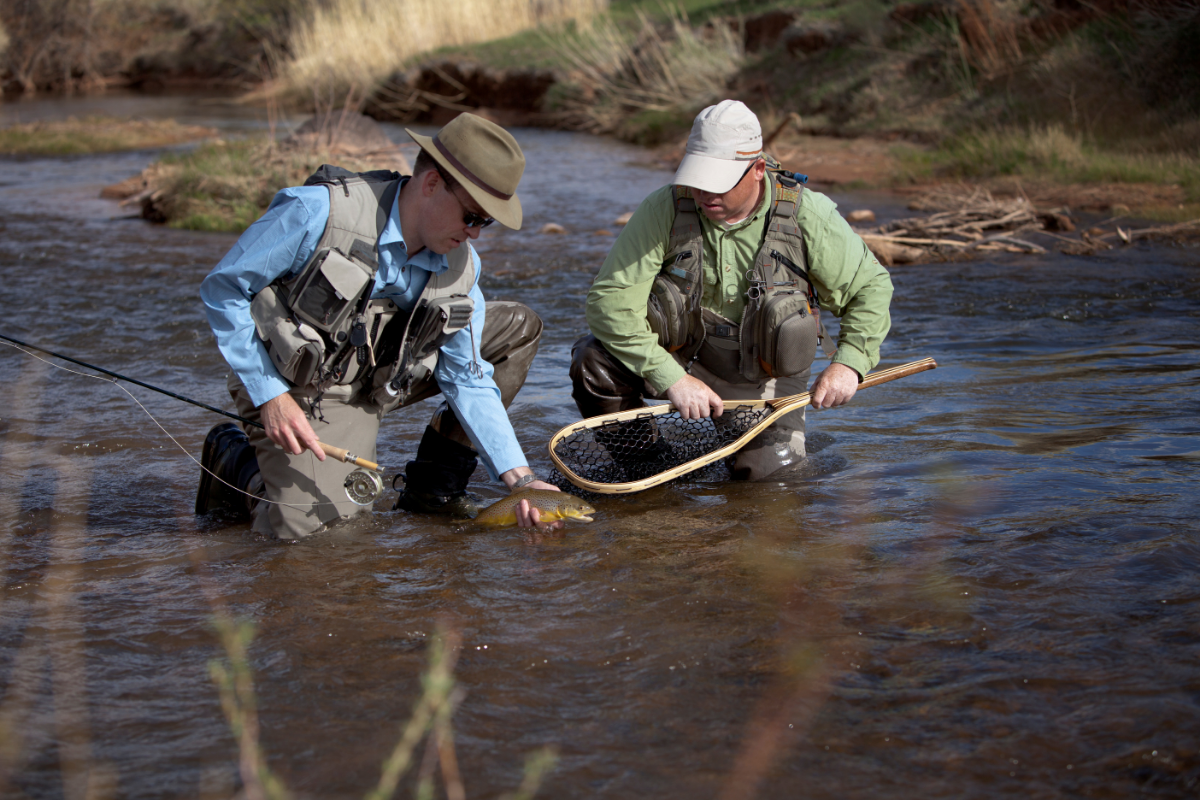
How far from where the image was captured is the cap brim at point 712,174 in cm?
400

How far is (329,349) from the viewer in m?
3.87

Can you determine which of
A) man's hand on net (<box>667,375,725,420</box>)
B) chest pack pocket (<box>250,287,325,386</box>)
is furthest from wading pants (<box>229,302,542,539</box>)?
man's hand on net (<box>667,375,725,420</box>)

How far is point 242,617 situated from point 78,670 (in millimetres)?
490

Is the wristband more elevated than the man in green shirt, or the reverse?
the man in green shirt

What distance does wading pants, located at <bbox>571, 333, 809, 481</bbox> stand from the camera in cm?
454

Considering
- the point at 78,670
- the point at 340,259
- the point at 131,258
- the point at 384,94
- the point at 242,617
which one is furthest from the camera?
the point at 384,94

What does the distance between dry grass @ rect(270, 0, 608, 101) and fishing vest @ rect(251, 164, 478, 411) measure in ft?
70.6

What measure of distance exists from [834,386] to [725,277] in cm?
63

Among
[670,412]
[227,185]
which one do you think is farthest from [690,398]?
[227,185]

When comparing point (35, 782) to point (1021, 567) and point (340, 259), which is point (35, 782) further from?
point (1021, 567)

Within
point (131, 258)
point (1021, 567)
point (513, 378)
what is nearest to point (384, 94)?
point (131, 258)

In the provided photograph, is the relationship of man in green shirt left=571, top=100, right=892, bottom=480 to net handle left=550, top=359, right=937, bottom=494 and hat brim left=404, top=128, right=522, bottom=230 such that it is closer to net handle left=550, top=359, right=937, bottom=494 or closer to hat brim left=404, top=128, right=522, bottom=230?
net handle left=550, top=359, right=937, bottom=494

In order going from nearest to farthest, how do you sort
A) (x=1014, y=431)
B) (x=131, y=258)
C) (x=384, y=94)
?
(x=1014, y=431)
(x=131, y=258)
(x=384, y=94)

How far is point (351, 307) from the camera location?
3.74 meters
